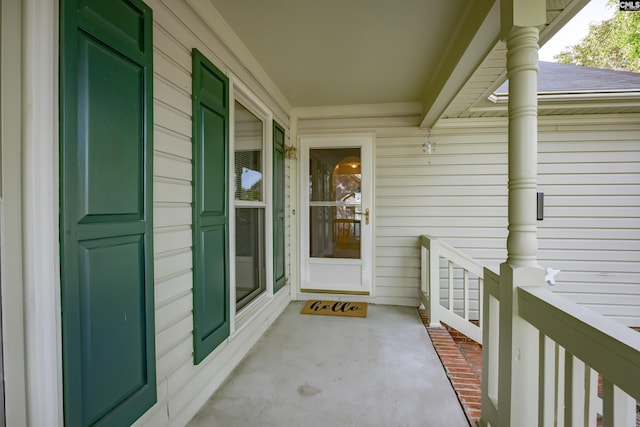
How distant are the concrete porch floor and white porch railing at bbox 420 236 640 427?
42 centimetres

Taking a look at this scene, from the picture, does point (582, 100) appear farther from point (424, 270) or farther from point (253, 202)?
point (253, 202)

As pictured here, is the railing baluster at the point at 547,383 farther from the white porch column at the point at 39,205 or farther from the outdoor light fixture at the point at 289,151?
the outdoor light fixture at the point at 289,151

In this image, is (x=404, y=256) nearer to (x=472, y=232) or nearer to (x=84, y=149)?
(x=472, y=232)

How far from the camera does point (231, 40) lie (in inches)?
92.7

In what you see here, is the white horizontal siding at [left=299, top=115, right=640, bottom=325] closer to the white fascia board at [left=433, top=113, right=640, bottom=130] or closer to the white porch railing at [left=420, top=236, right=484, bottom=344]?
the white fascia board at [left=433, top=113, right=640, bottom=130]

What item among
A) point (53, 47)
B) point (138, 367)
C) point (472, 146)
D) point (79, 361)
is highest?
point (472, 146)

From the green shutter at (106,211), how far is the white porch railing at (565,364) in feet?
5.46

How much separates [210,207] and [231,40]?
52.6 inches

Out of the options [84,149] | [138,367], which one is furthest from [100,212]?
Answer: [138,367]

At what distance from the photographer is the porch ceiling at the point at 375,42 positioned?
6.57 feet

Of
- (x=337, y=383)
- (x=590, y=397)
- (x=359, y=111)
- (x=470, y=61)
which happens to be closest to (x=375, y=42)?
(x=470, y=61)

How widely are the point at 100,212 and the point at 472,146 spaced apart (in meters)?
3.97

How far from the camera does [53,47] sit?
1.00 m

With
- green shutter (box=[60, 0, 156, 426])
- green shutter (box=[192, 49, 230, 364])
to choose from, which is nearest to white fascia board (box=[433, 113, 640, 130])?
green shutter (box=[192, 49, 230, 364])
